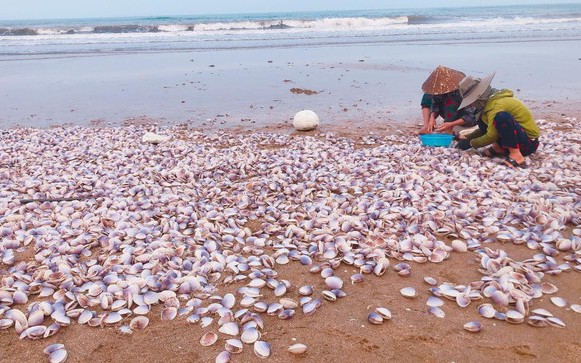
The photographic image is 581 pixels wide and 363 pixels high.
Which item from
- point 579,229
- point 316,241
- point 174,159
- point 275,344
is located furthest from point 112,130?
point 579,229

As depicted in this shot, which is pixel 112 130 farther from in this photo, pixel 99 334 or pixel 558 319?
pixel 558 319

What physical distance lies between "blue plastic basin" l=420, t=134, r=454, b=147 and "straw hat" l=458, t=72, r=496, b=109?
3.08 ft

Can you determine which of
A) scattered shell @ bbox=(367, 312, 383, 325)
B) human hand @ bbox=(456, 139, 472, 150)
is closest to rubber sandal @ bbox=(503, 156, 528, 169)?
human hand @ bbox=(456, 139, 472, 150)

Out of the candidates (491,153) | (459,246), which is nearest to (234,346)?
(459,246)

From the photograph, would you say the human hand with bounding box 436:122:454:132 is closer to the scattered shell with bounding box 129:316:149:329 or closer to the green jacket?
the green jacket

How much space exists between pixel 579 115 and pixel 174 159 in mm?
9118

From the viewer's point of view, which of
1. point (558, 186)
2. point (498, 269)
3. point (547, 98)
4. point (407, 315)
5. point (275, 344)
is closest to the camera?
point (275, 344)

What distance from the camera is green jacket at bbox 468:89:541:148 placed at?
6.52m

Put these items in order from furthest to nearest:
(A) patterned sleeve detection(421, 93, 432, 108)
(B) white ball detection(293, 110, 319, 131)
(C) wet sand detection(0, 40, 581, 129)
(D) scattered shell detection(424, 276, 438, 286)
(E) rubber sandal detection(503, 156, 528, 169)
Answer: (C) wet sand detection(0, 40, 581, 129) → (B) white ball detection(293, 110, 319, 131) → (A) patterned sleeve detection(421, 93, 432, 108) → (E) rubber sandal detection(503, 156, 528, 169) → (D) scattered shell detection(424, 276, 438, 286)

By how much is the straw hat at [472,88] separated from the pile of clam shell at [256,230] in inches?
36.4

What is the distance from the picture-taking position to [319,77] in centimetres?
1571

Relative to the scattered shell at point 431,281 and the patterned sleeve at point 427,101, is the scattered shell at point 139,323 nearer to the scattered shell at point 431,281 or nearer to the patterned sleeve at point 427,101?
the scattered shell at point 431,281

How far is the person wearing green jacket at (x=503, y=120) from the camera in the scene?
6453 mm

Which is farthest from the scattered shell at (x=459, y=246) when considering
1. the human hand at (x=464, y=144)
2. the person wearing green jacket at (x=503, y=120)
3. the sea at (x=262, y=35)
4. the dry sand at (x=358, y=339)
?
the sea at (x=262, y=35)
